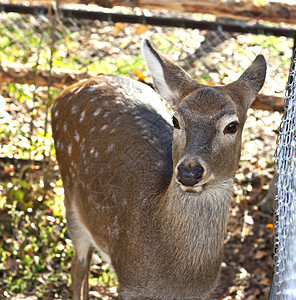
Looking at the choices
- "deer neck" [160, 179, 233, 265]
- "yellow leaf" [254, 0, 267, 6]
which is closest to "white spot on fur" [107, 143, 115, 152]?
"deer neck" [160, 179, 233, 265]

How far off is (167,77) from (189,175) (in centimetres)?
87

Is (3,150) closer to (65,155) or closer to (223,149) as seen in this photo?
(65,155)

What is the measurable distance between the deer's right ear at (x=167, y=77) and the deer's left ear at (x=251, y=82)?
277mm

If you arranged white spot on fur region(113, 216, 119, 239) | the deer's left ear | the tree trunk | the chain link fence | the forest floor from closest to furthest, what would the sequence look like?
the deer's left ear
white spot on fur region(113, 216, 119, 239)
the forest floor
the tree trunk
the chain link fence

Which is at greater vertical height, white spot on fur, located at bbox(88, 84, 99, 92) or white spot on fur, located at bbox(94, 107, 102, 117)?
white spot on fur, located at bbox(88, 84, 99, 92)

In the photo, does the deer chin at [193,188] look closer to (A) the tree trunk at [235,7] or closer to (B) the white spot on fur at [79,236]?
(B) the white spot on fur at [79,236]

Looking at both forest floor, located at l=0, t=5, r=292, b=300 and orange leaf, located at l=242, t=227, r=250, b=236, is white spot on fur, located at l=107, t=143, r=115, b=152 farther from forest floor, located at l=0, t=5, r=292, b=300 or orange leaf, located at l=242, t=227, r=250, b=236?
orange leaf, located at l=242, t=227, r=250, b=236

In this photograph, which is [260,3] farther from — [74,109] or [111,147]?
[111,147]

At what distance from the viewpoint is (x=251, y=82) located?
371 cm

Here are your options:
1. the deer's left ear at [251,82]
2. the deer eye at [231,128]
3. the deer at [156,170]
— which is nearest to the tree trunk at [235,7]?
the deer at [156,170]

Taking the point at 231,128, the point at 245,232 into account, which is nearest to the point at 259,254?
the point at 245,232

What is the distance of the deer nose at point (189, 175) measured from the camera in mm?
3043

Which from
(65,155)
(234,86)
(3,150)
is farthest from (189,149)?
(3,150)

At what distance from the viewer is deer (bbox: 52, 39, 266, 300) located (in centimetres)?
330
